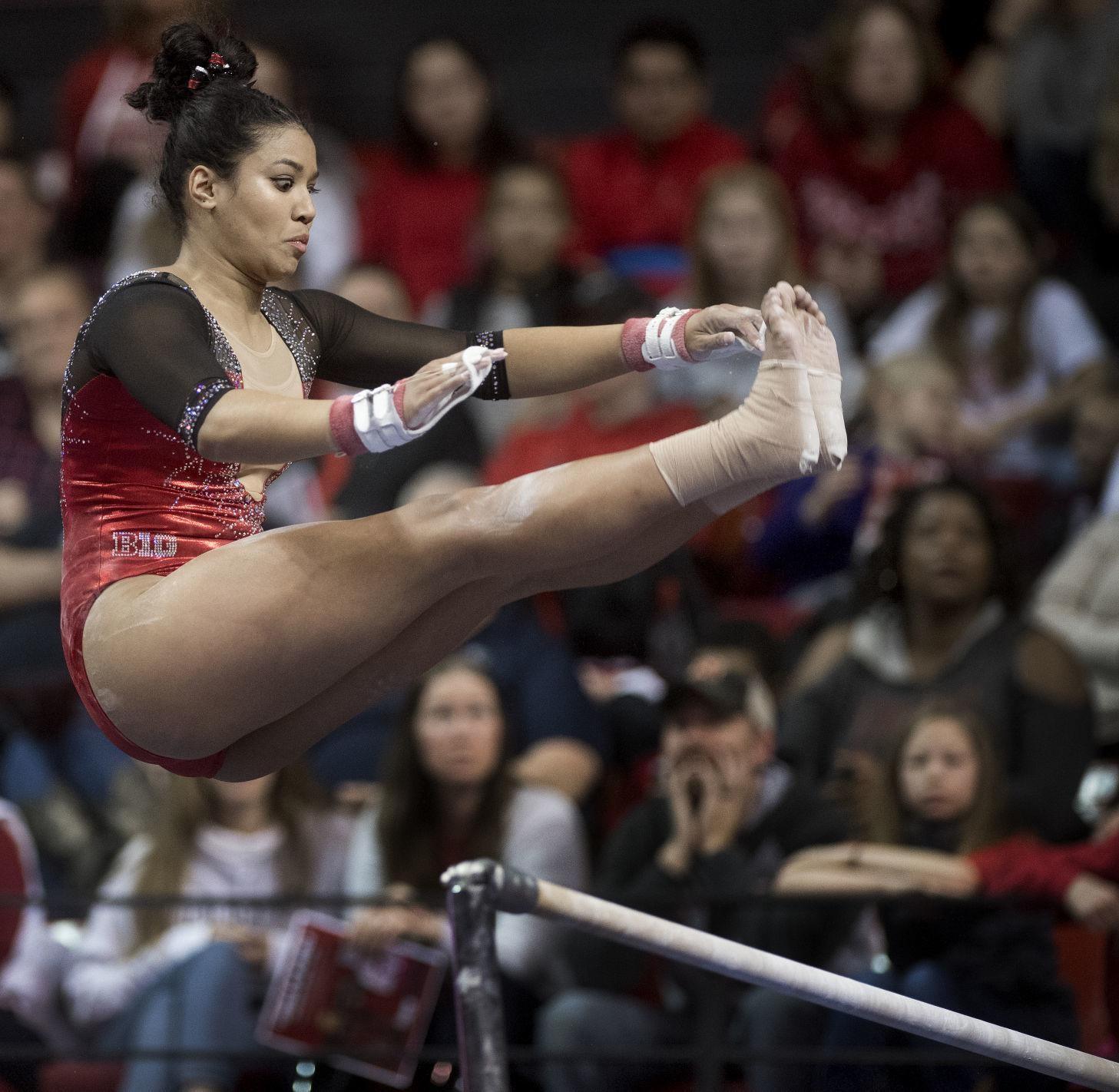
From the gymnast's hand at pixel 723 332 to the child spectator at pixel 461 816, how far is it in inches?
74.8

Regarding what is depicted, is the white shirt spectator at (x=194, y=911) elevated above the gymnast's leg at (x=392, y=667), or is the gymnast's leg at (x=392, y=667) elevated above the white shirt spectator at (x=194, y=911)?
the gymnast's leg at (x=392, y=667)

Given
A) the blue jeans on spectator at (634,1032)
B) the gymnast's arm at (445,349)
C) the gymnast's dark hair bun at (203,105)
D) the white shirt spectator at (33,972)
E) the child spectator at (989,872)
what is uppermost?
the gymnast's dark hair bun at (203,105)

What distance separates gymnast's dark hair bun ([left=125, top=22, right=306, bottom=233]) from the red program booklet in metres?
2.05

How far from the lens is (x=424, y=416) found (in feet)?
7.41

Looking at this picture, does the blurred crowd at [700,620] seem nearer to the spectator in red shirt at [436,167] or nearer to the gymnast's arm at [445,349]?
the spectator in red shirt at [436,167]

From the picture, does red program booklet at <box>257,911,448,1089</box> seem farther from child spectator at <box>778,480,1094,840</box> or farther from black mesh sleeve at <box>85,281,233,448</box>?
black mesh sleeve at <box>85,281,233,448</box>

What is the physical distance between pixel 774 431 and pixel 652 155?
158 inches

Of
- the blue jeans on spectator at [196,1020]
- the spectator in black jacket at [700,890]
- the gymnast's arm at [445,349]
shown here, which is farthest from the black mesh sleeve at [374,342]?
the blue jeans on spectator at [196,1020]

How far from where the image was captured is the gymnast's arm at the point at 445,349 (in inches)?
109

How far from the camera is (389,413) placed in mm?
2260

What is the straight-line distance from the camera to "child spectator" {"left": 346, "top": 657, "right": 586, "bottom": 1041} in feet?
14.2

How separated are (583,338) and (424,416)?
580 millimetres

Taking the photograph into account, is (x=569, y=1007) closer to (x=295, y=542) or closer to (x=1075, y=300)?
(x=295, y=542)

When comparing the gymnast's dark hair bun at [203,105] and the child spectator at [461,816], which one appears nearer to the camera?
the gymnast's dark hair bun at [203,105]
